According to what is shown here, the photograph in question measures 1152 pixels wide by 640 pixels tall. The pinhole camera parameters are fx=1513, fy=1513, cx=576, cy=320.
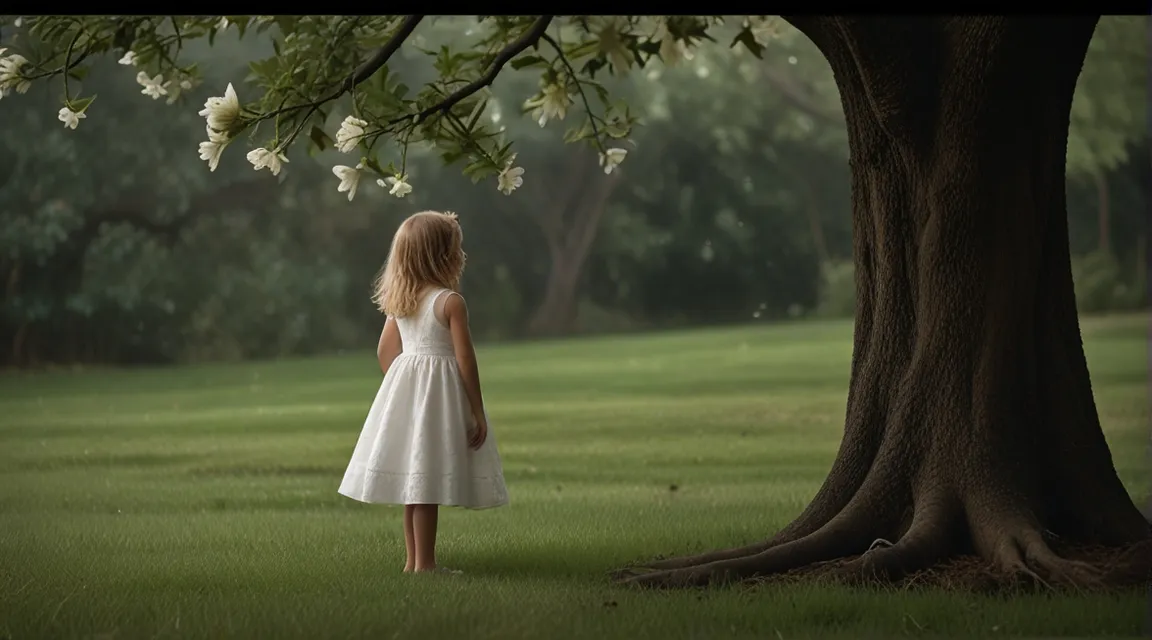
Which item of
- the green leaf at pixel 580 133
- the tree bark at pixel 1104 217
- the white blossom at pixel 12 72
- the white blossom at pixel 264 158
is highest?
the tree bark at pixel 1104 217

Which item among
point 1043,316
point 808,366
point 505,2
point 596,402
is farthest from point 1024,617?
point 808,366

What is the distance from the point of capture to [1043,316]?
17.6ft

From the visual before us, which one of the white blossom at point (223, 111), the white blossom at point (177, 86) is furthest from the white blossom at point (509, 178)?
the white blossom at point (177, 86)

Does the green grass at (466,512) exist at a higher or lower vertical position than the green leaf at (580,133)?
lower

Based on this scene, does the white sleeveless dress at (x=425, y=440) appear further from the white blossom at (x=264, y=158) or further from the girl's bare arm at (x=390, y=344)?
the white blossom at (x=264, y=158)

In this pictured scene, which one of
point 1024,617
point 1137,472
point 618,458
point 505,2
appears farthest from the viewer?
point 618,458

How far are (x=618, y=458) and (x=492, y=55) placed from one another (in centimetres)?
614

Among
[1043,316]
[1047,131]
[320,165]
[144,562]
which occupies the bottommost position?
[144,562]

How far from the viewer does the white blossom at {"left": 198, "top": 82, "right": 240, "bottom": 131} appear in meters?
4.91

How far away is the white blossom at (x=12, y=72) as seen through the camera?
494cm

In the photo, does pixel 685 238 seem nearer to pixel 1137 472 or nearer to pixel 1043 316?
pixel 1137 472

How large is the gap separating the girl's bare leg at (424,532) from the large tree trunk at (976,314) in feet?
2.50

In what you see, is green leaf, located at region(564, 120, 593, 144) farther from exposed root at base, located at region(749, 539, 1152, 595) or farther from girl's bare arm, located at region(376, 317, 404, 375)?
exposed root at base, located at region(749, 539, 1152, 595)

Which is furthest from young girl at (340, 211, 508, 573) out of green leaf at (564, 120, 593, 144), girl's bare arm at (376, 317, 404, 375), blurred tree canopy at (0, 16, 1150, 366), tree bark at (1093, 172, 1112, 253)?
tree bark at (1093, 172, 1112, 253)
